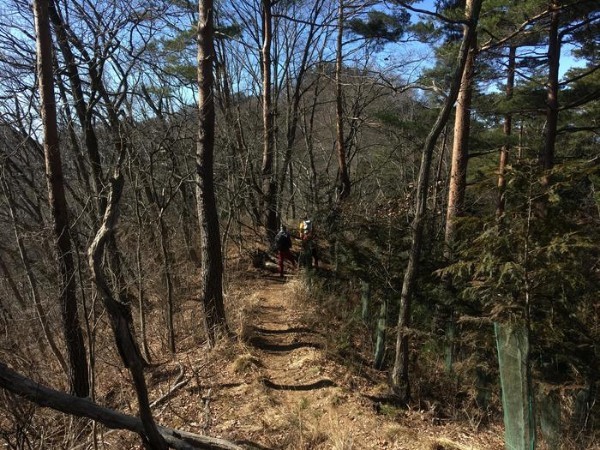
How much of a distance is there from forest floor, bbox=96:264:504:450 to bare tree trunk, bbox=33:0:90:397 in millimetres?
1138

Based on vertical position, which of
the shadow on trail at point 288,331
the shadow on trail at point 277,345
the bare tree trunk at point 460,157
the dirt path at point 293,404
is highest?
the bare tree trunk at point 460,157

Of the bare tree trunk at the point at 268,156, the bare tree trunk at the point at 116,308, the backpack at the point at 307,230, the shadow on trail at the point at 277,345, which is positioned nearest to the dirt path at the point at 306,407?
the shadow on trail at the point at 277,345

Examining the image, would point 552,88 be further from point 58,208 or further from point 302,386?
point 58,208

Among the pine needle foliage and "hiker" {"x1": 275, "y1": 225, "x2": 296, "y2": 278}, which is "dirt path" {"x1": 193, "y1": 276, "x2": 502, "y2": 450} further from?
"hiker" {"x1": 275, "y1": 225, "x2": 296, "y2": 278}

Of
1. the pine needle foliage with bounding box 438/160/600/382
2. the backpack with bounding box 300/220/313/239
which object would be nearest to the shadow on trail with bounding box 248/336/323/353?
the pine needle foliage with bounding box 438/160/600/382

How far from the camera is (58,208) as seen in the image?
6219 mm

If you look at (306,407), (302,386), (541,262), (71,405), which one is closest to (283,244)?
(302,386)

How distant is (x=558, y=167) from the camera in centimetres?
391

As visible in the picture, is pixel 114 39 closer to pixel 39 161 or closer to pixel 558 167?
pixel 39 161

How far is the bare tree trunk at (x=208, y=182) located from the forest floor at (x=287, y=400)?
1.91ft

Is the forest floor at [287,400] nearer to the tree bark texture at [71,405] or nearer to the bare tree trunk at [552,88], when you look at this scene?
the tree bark texture at [71,405]

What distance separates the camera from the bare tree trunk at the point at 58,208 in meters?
6.02

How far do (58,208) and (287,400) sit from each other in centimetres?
Result: 420

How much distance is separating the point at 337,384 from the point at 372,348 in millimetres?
1840
